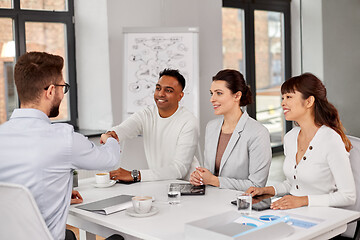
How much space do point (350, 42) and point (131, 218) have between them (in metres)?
2.46

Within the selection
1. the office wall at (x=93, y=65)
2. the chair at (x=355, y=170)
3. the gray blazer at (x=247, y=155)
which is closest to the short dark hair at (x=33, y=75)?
the gray blazer at (x=247, y=155)

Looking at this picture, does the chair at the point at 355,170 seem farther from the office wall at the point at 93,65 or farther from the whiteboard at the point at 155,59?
the office wall at the point at 93,65

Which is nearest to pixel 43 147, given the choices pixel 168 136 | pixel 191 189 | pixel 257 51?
pixel 191 189

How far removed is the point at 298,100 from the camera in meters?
2.46

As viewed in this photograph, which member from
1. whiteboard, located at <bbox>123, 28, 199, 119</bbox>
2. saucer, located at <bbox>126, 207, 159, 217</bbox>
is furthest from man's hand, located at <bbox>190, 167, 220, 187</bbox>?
whiteboard, located at <bbox>123, 28, 199, 119</bbox>

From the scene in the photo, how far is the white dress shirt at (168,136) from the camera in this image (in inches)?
121

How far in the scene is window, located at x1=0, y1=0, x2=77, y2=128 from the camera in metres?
4.57

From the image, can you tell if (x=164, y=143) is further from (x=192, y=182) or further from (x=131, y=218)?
(x=131, y=218)

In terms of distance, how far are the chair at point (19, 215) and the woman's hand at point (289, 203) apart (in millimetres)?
961

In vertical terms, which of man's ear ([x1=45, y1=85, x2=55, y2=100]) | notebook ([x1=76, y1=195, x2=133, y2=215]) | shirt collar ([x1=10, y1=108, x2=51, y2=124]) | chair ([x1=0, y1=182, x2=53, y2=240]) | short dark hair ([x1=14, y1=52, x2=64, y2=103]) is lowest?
notebook ([x1=76, y1=195, x2=133, y2=215])

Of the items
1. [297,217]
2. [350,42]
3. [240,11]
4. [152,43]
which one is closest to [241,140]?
[297,217]

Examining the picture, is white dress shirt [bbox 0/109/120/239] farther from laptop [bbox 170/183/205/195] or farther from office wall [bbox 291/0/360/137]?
office wall [bbox 291/0/360/137]

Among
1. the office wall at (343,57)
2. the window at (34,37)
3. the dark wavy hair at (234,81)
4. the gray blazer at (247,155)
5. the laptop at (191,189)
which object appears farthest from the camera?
the window at (34,37)

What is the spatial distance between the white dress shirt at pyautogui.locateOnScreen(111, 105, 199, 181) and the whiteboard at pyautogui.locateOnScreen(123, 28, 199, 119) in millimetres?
1152
